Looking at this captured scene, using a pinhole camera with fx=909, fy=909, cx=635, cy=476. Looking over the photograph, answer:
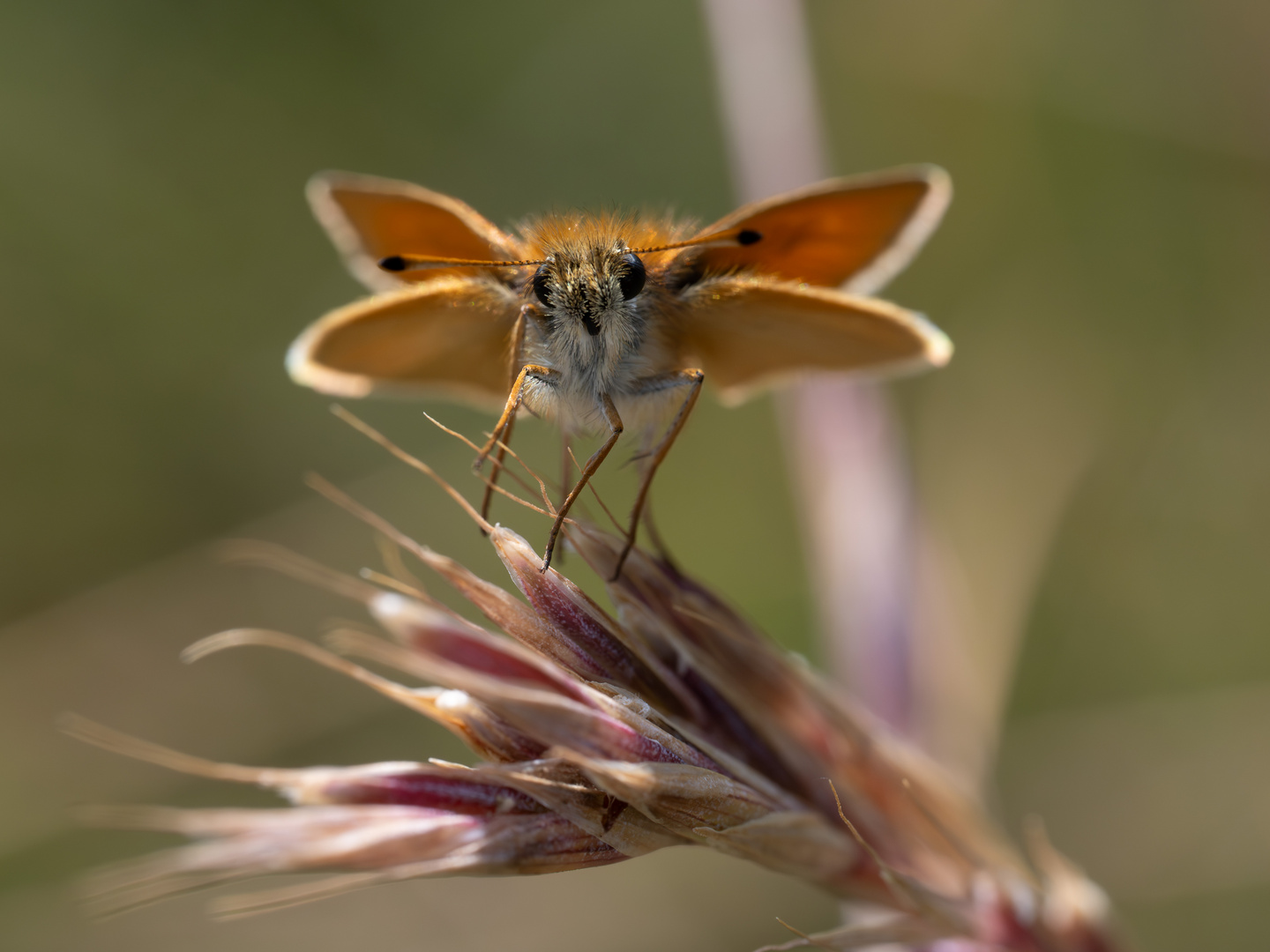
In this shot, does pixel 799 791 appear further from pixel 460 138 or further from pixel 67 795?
pixel 460 138

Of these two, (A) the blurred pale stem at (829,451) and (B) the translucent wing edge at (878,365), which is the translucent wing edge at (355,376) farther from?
(A) the blurred pale stem at (829,451)

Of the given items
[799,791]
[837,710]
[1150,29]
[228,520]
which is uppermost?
[1150,29]

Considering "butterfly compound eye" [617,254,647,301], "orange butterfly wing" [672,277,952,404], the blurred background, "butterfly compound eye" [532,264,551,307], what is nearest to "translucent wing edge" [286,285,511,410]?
"butterfly compound eye" [532,264,551,307]

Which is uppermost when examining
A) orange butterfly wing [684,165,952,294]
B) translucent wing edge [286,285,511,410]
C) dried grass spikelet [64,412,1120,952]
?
orange butterfly wing [684,165,952,294]

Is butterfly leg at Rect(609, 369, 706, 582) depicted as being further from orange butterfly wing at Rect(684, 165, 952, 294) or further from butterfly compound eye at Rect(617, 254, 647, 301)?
orange butterfly wing at Rect(684, 165, 952, 294)

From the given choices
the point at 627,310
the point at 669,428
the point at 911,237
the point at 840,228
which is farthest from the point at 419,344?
the point at 911,237

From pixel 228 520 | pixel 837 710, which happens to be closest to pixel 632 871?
pixel 837 710
